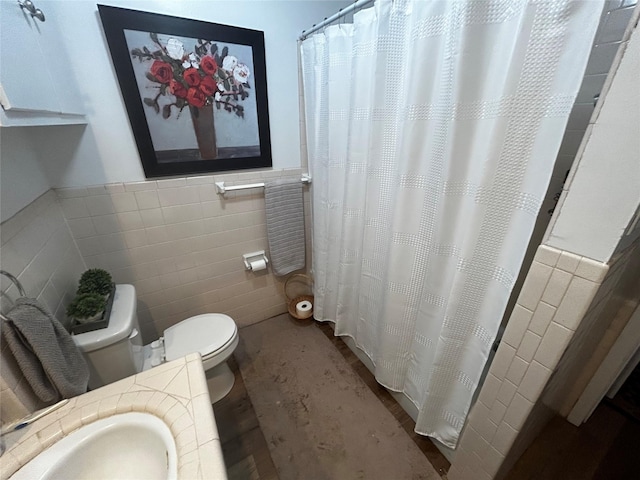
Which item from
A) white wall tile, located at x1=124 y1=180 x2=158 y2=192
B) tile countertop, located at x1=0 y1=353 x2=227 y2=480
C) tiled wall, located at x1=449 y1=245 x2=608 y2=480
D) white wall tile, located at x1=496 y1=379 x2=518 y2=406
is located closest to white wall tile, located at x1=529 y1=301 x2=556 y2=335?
tiled wall, located at x1=449 y1=245 x2=608 y2=480

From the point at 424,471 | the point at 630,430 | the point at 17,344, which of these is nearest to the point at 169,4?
the point at 17,344

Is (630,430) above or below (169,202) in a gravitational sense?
below

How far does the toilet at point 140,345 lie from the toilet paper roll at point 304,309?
62cm

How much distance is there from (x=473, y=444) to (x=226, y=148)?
176 centimetres

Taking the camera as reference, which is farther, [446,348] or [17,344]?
[446,348]

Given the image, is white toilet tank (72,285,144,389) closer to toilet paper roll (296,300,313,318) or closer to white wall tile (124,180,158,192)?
white wall tile (124,180,158,192)

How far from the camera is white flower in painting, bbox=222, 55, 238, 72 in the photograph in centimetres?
131

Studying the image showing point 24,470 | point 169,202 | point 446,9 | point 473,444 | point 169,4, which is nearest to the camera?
point 24,470

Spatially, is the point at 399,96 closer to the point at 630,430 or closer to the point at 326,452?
the point at 326,452

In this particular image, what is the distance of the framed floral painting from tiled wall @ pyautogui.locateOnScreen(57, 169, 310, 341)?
0.48 feet

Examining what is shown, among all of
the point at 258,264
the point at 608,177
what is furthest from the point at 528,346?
the point at 258,264

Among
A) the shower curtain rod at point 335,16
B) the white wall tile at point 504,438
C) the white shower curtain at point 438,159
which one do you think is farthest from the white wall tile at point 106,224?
the white wall tile at point 504,438

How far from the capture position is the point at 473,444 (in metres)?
0.98

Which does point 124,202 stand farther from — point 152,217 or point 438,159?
point 438,159
